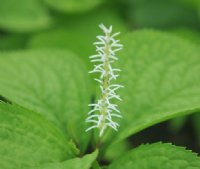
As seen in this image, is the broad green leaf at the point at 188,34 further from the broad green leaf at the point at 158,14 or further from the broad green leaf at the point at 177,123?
the broad green leaf at the point at 177,123

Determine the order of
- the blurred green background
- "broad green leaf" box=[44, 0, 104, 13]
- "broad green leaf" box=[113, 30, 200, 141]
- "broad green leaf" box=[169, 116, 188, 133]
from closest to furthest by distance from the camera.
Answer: "broad green leaf" box=[113, 30, 200, 141], "broad green leaf" box=[169, 116, 188, 133], the blurred green background, "broad green leaf" box=[44, 0, 104, 13]

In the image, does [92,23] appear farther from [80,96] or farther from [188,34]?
[80,96]

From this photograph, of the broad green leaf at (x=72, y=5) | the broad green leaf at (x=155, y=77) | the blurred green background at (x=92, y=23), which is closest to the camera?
the broad green leaf at (x=155, y=77)

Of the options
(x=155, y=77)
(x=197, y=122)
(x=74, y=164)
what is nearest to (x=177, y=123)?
(x=197, y=122)

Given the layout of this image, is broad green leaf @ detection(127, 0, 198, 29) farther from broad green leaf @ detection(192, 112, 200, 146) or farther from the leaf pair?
the leaf pair

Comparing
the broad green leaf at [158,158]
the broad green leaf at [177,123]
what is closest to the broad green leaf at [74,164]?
the broad green leaf at [158,158]

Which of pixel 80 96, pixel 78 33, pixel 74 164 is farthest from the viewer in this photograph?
pixel 78 33

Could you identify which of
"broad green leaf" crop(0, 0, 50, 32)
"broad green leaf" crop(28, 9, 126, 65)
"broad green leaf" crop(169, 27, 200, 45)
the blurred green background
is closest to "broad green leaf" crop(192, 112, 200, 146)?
the blurred green background
